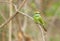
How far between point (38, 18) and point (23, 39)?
537 mm

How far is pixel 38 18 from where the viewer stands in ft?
6.79

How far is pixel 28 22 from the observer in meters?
3.20

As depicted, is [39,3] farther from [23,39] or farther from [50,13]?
[23,39]

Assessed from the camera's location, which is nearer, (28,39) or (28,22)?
(28,39)

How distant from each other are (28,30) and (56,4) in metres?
1.37

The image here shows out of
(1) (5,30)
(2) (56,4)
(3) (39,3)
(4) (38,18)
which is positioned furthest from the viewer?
(2) (56,4)

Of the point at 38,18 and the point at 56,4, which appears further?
the point at 56,4

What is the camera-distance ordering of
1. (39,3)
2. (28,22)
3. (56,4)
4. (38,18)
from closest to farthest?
(38,18) → (28,22) → (39,3) → (56,4)

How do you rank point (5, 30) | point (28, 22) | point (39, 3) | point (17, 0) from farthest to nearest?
point (39, 3) < point (28, 22) < point (5, 30) < point (17, 0)

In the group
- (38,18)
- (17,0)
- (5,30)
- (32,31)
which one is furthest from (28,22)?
(38,18)

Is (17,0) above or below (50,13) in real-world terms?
above

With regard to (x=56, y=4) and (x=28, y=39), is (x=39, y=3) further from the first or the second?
(x=28, y=39)

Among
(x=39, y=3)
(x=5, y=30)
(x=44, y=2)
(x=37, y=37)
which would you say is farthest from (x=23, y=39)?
(x=44, y=2)

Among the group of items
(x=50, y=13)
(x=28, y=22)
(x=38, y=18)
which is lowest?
(x=50, y=13)
